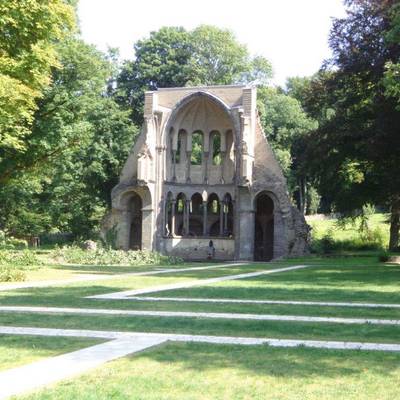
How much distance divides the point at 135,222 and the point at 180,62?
18083 millimetres

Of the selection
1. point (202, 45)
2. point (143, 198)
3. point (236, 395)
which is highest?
point (202, 45)

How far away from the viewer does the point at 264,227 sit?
41469mm

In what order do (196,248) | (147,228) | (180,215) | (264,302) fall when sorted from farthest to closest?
(180,215) → (196,248) → (147,228) → (264,302)

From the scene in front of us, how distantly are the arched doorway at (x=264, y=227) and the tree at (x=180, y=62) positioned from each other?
617 inches

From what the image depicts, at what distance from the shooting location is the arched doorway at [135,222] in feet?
138

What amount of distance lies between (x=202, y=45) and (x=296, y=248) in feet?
79.5

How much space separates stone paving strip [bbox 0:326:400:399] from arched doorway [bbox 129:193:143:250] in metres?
32.5

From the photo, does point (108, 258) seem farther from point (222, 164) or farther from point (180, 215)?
point (222, 164)

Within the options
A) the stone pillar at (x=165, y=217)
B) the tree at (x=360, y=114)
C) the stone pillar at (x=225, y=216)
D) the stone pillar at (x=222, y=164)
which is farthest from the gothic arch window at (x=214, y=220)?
the tree at (x=360, y=114)

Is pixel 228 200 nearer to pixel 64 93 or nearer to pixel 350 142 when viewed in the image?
pixel 350 142

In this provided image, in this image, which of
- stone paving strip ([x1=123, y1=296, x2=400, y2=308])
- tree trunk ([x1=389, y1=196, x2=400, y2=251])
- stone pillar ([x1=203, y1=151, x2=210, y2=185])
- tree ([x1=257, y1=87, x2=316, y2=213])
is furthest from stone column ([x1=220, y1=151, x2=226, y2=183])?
stone paving strip ([x1=123, y1=296, x2=400, y2=308])

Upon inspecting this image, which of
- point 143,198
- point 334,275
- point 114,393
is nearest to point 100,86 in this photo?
point 143,198

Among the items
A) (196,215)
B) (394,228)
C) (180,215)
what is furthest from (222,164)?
(394,228)

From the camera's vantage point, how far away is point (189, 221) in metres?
43.3
